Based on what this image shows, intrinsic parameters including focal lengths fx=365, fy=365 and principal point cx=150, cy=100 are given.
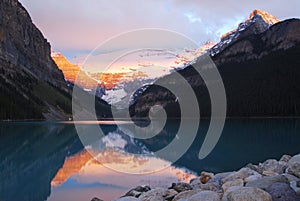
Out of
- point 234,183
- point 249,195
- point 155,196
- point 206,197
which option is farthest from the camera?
point 155,196

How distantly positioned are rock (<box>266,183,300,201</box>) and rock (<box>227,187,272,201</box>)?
11.2 inches

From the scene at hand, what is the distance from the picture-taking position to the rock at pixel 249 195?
882cm

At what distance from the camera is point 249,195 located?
8945 millimetres

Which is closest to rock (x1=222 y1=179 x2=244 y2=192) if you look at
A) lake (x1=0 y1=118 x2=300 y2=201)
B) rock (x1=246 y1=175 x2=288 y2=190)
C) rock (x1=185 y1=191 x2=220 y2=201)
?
rock (x1=246 y1=175 x2=288 y2=190)

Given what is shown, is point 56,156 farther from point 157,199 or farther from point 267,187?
point 267,187

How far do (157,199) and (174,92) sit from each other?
612ft

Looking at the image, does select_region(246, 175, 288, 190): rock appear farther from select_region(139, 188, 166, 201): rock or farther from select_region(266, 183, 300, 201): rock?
select_region(139, 188, 166, 201): rock

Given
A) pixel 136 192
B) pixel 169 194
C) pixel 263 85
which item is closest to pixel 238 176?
pixel 169 194

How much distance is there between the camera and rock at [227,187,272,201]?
8820 mm

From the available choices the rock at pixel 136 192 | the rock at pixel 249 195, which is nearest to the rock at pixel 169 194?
the rock at pixel 136 192

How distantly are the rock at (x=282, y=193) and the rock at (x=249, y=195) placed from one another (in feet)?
0.93

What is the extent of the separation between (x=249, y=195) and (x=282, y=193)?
0.87 metres

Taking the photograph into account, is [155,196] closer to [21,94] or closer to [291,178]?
[291,178]

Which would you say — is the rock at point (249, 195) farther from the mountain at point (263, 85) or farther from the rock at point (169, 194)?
the mountain at point (263, 85)
